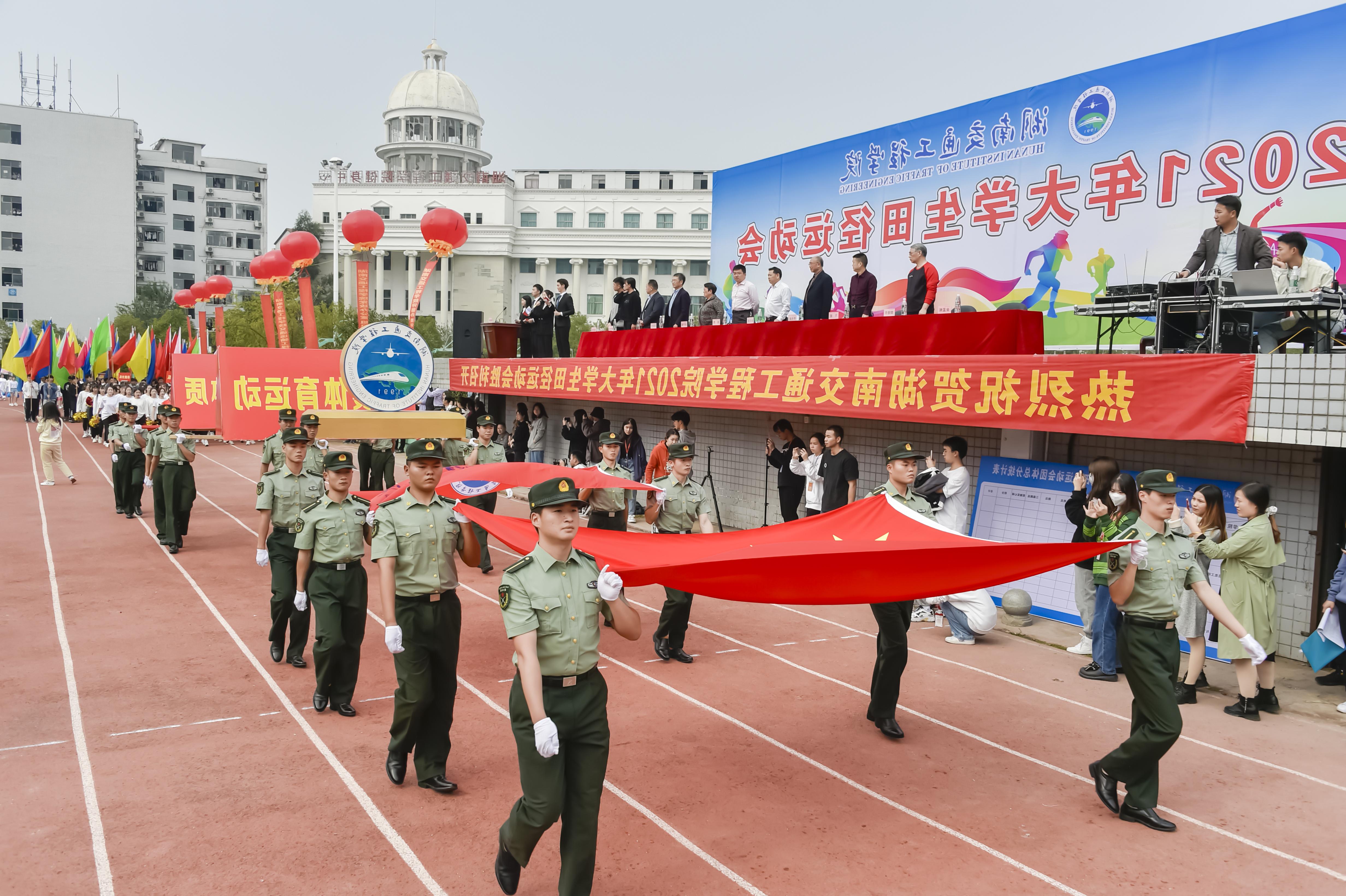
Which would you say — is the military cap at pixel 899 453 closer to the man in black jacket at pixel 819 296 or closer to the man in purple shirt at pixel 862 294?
the man in purple shirt at pixel 862 294

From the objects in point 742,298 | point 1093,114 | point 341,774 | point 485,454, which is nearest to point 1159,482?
point 341,774

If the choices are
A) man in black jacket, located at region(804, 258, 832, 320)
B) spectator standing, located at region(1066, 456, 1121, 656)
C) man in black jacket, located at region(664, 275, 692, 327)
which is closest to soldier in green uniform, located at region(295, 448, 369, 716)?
spectator standing, located at region(1066, 456, 1121, 656)

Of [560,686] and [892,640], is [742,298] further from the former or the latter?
[560,686]

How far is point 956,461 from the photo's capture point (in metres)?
9.63

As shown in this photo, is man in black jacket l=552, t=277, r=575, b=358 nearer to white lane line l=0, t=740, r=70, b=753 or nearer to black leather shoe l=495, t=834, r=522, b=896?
white lane line l=0, t=740, r=70, b=753

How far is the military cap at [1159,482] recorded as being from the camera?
5262 mm

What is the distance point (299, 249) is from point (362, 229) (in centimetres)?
340

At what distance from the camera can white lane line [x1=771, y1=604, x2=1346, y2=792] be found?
6219mm

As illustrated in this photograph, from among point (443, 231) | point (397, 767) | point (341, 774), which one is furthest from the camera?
point (443, 231)

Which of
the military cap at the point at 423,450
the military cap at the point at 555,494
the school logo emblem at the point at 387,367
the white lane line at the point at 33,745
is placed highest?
the school logo emblem at the point at 387,367

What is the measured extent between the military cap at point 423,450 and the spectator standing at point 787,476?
752cm

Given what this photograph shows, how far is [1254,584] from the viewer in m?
7.52

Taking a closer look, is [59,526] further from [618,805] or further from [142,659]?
[618,805]

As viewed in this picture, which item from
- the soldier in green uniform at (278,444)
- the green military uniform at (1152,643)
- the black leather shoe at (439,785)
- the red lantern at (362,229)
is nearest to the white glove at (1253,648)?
the green military uniform at (1152,643)
